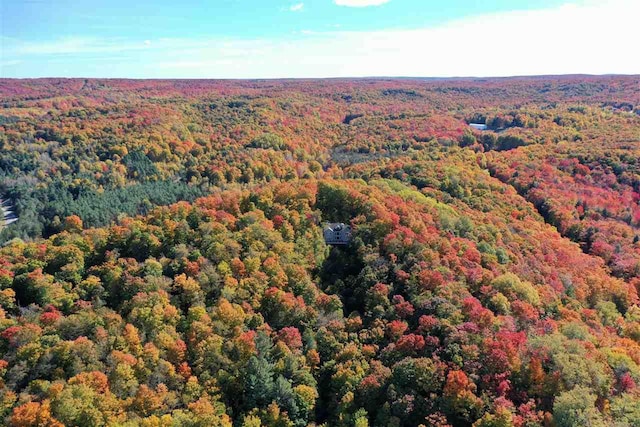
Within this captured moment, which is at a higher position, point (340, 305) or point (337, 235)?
point (337, 235)

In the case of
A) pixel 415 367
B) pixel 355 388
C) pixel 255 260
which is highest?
pixel 255 260

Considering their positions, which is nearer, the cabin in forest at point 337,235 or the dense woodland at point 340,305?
the dense woodland at point 340,305

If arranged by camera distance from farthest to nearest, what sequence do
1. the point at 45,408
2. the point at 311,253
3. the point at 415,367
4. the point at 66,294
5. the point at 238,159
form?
the point at 238,159
the point at 311,253
the point at 66,294
the point at 415,367
the point at 45,408

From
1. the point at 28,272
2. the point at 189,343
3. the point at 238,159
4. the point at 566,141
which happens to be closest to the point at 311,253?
the point at 189,343

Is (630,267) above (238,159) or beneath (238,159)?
beneath

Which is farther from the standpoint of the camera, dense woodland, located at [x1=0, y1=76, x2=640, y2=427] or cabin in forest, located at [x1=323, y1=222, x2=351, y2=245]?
cabin in forest, located at [x1=323, y1=222, x2=351, y2=245]

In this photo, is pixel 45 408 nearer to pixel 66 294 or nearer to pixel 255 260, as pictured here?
pixel 66 294

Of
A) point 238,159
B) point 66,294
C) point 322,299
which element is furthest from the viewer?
point 238,159

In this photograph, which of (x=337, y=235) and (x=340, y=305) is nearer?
(x=340, y=305)
